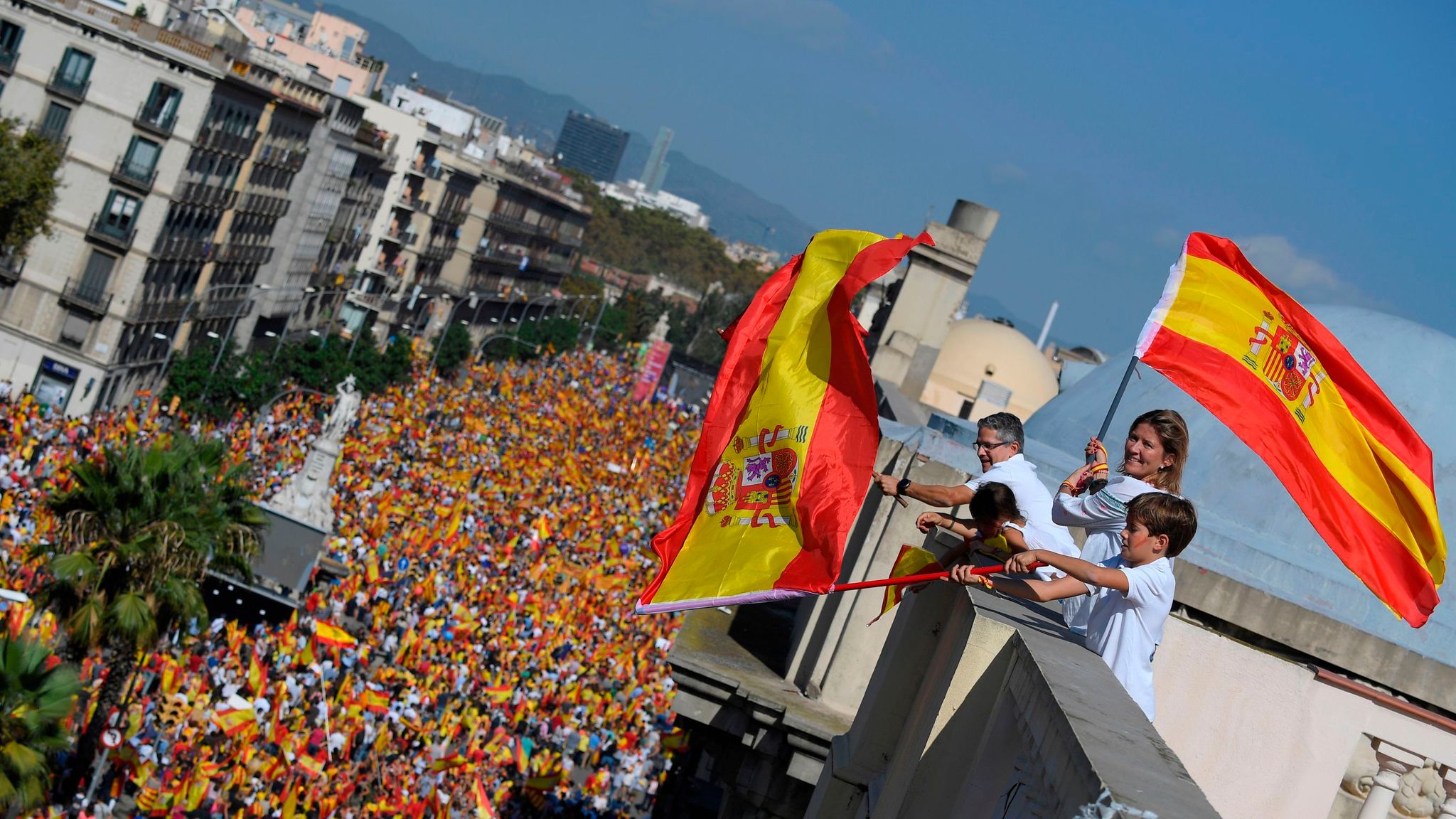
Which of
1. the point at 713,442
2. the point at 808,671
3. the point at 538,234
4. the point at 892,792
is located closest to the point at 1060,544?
the point at 892,792

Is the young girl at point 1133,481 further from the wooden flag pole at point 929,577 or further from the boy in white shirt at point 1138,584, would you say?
the boy in white shirt at point 1138,584

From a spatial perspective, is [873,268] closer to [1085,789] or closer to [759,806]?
[1085,789]

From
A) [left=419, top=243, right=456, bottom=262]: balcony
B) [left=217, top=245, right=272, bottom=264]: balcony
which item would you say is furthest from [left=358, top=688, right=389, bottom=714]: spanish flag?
[left=419, top=243, right=456, bottom=262]: balcony


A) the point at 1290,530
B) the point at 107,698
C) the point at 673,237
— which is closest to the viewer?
the point at 1290,530

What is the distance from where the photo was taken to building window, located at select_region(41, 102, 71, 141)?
4322cm

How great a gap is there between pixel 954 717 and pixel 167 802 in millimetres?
14836

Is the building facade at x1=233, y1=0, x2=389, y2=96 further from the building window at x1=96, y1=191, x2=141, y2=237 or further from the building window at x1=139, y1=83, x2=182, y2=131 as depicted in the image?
the building window at x1=96, y1=191, x2=141, y2=237

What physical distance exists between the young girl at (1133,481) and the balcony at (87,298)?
136 ft

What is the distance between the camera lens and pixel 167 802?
17.4m

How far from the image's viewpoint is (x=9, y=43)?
142 ft

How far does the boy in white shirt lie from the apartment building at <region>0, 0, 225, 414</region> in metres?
42.1

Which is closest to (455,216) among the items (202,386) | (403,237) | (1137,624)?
(403,237)

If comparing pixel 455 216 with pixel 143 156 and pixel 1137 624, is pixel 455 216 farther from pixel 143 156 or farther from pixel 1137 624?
pixel 1137 624

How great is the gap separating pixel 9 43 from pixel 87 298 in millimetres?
7783
